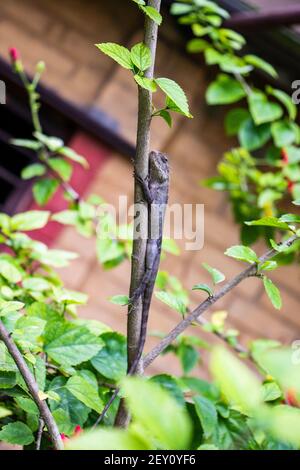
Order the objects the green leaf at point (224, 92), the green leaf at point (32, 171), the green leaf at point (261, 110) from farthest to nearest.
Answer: the green leaf at point (224, 92) → the green leaf at point (261, 110) → the green leaf at point (32, 171)

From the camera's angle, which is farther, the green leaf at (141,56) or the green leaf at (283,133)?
the green leaf at (283,133)

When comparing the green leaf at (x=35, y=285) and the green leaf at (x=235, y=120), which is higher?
the green leaf at (x=235, y=120)

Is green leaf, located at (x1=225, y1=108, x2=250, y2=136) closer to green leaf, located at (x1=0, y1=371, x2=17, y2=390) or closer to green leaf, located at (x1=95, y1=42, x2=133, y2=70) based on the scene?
green leaf, located at (x1=95, y1=42, x2=133, y2=70)

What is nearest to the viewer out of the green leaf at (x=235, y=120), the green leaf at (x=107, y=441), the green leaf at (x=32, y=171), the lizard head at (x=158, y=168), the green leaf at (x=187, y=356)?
the green leaf at (x=107, y=441)

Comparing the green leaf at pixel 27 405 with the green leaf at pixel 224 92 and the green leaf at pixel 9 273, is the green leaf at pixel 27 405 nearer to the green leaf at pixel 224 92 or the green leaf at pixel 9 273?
the green leaf at pixel 9 273

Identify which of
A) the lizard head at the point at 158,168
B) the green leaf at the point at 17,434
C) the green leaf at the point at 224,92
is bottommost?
the green leaf at the point at 17,434

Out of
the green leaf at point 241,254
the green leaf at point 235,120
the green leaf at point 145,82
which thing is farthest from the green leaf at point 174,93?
the green leaf at point 235,120
